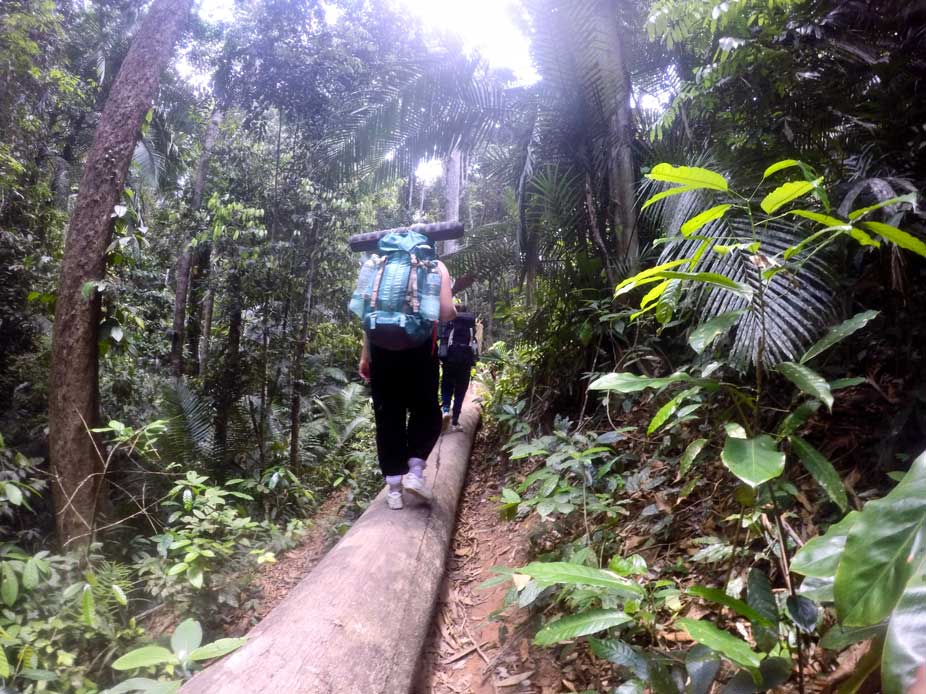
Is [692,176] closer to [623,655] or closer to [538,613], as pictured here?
[623,655]

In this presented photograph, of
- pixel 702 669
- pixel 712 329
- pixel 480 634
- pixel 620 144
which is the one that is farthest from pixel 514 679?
pixel 620 144

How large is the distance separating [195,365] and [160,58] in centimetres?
609

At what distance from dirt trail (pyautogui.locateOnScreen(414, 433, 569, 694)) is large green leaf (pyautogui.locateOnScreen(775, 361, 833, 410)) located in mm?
1275

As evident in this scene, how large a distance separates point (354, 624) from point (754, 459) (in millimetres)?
1415

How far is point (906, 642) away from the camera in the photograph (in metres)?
0.63

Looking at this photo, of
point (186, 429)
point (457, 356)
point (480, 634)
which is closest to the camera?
point (480, 634)

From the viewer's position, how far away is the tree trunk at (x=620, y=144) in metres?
4.21

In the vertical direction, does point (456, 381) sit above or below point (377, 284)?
below

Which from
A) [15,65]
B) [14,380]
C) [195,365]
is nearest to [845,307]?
[15,65]

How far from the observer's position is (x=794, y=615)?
1.16 meters

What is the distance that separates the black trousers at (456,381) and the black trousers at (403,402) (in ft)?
7.80

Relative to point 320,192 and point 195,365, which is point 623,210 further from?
point 195,365

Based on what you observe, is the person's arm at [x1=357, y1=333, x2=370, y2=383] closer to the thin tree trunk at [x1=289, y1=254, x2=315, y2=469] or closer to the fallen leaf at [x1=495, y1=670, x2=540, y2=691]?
the fallen leaf at [x1=495, y1=670, x2=540, y2=691]

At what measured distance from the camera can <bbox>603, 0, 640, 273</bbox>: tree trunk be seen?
421 cm
